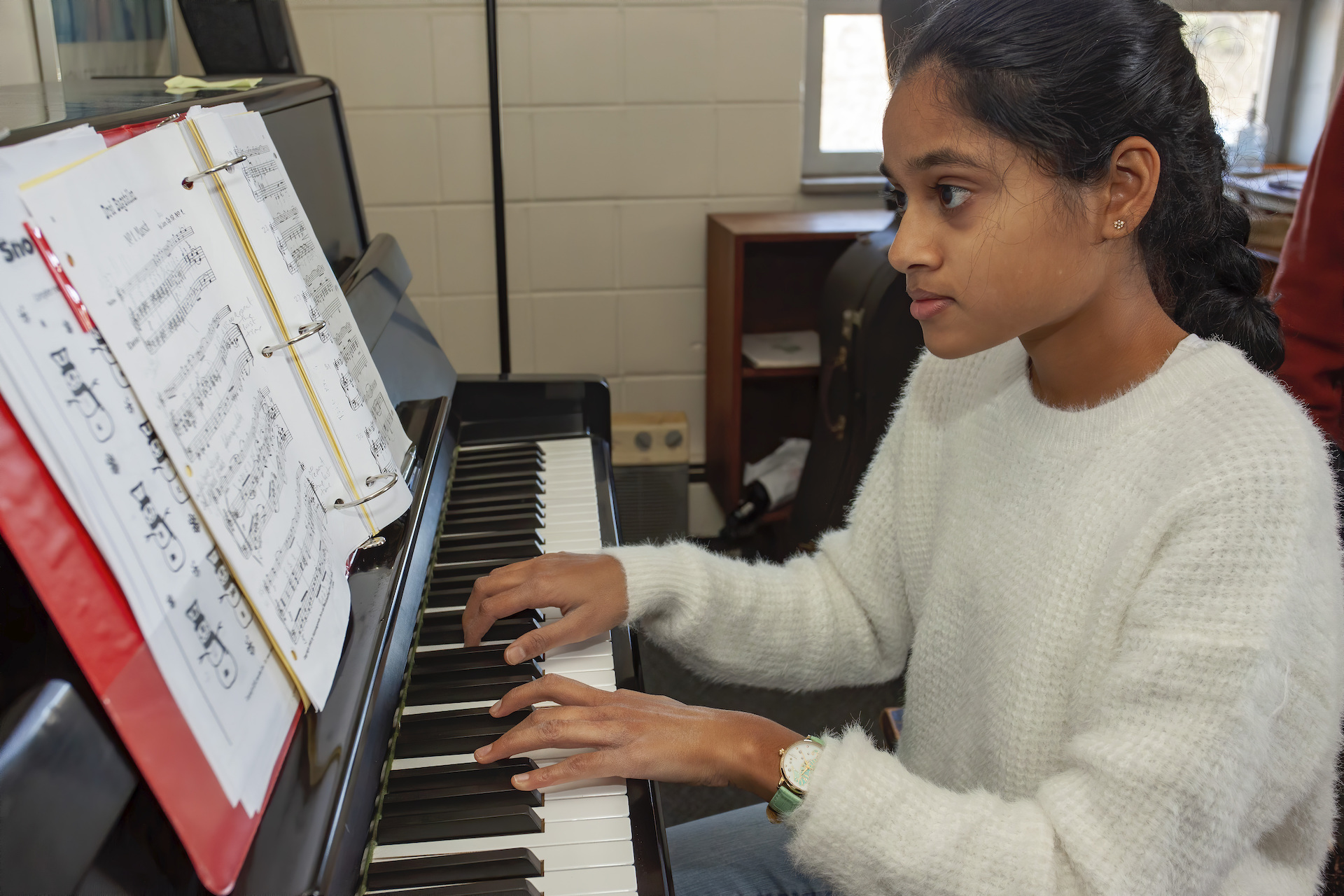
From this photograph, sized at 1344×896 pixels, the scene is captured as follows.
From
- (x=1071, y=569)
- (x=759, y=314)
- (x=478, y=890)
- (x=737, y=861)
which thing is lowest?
(x=737, y=861)

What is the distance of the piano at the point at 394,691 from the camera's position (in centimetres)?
48

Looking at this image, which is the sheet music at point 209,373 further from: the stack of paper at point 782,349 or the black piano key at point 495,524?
the stack of paper at point 782,349

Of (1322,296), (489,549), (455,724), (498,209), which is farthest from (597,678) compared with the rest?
(498,209)

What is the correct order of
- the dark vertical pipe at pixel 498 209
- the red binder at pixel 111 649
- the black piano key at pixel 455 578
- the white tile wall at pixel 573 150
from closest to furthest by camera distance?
1. the red binder at pixel 111 649
2. the black piano key at pixel 455 578
3. the dark vertical pipe at pixel 498 209
4. the white tile wall at pixel 573 150

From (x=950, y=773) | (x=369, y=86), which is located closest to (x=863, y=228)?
(x=369, y=86)

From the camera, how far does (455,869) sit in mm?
662

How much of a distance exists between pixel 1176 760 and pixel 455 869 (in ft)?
1.62

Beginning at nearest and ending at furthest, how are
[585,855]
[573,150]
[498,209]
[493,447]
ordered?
[585,855]
[493,447]
[498,209]
[573,150]

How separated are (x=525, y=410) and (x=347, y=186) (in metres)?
0.39

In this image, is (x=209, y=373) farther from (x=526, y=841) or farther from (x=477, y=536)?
(x=477, y=536)

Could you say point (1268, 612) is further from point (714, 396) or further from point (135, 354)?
point (714, 396)

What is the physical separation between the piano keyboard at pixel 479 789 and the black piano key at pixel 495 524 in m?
0.01

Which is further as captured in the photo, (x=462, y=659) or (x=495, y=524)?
(x=495, y=524)

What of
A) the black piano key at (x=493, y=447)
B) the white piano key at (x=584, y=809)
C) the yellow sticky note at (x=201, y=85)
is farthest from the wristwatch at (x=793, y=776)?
the yellow sticky note at (x=201, y=85)
